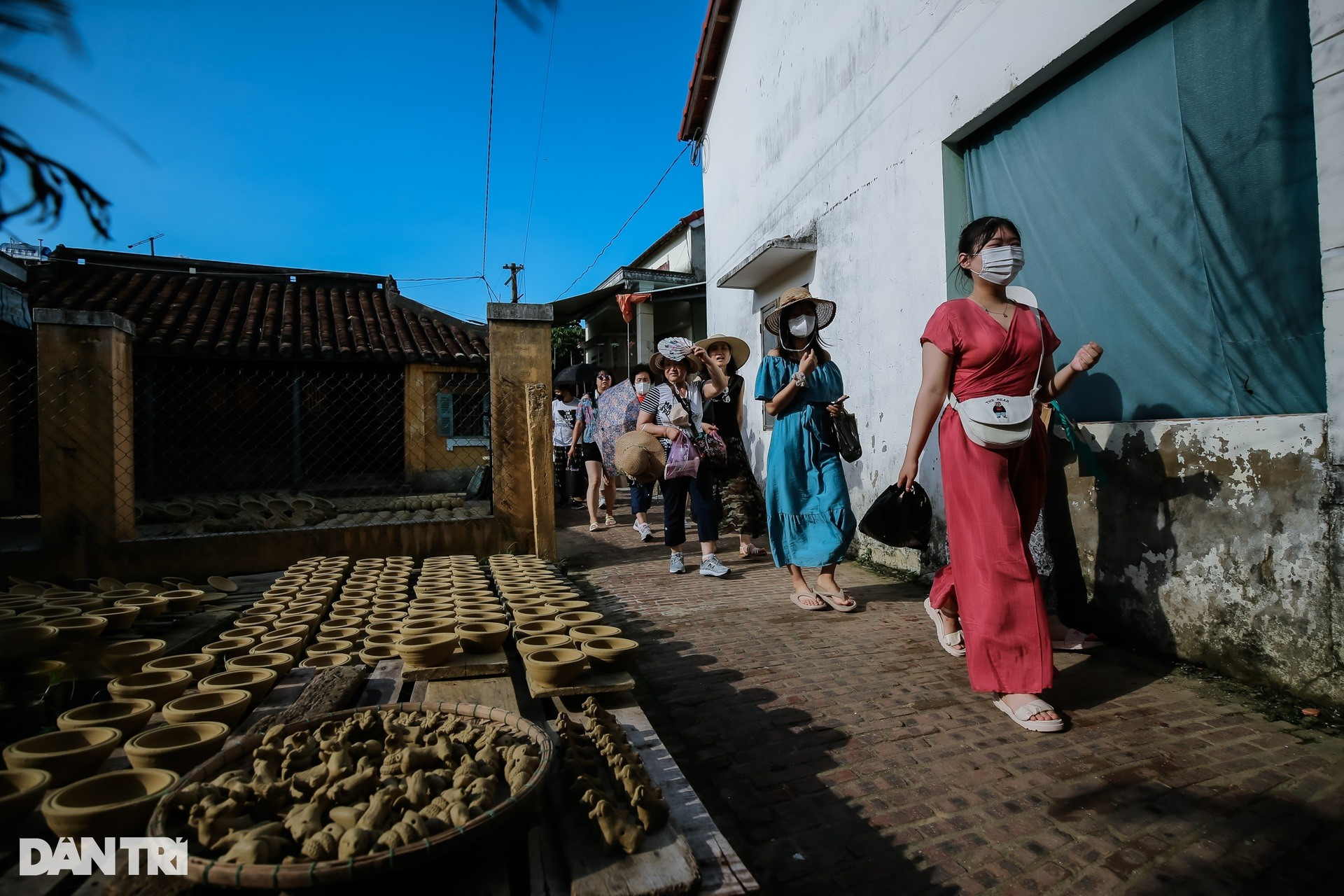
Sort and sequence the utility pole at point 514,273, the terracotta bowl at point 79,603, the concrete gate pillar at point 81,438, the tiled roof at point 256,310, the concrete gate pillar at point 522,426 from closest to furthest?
the terracotta bowl at point 79,603, the concrete gate pillar at point 81,438, the concrete gate pillar at point 522,426, the tiled roof at point 256,310, the utility pole at point 514,273

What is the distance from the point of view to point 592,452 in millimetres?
7746

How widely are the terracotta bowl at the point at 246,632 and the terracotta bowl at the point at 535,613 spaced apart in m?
1.04

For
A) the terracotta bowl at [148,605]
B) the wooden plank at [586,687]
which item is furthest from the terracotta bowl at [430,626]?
the terracotta bowl at [148,605]

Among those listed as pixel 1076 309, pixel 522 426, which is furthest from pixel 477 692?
pixel 1076 309

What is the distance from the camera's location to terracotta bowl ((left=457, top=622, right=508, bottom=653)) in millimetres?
2553

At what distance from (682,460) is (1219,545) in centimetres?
309

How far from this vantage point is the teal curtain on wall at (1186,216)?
8.68 feet

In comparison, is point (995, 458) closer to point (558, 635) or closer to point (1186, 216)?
point (1186, 216)

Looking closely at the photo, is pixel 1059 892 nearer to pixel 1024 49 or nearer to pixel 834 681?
pixel 834 681

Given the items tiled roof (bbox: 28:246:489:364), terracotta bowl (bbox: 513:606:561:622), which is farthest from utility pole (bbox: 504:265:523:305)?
terracotta bowl (bbox: 513:606:561:622)

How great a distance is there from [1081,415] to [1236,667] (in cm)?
139

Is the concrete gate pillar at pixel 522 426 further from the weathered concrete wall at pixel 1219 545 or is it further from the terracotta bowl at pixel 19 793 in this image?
the terracotta bowl at pixel 19 793

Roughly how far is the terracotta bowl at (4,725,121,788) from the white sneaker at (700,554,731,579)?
3612 mm

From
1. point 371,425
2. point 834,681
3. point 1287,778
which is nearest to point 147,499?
point 371,425
